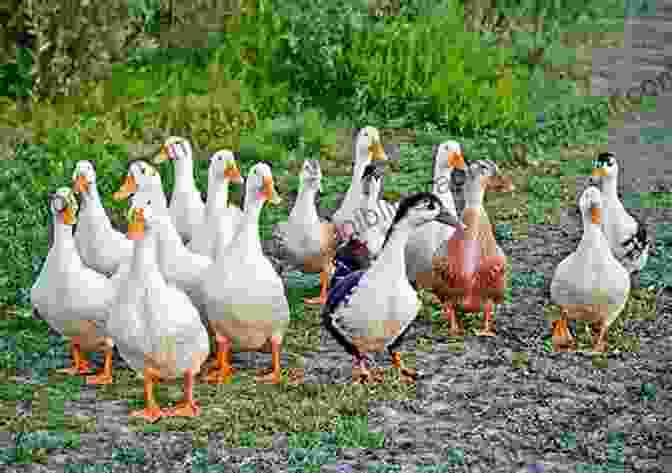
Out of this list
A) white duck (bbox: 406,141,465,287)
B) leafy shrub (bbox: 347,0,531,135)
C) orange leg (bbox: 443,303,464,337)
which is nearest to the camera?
orange leg (bbox: 443,303,464,337)

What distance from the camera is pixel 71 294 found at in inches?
231

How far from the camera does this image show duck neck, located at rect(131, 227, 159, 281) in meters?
5.53

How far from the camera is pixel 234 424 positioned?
218 inches

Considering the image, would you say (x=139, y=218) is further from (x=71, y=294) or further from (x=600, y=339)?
(x=600, y=339)

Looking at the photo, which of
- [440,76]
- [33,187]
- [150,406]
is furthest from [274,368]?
[440,76]

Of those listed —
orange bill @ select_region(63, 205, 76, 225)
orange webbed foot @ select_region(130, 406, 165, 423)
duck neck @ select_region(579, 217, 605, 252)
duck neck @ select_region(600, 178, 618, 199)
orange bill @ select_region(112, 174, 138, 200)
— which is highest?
orange bill @ select_region(112, 174, 138, 200)

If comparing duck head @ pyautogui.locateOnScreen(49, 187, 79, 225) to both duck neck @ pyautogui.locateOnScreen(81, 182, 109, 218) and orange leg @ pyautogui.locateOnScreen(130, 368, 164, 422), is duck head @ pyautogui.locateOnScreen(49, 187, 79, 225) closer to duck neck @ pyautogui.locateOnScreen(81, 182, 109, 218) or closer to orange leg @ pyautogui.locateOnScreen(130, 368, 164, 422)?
duck neck @ pyautogui.locateOnScreen(81, 182, 109, 218)

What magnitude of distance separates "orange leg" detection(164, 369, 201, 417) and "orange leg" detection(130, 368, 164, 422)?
47 mm

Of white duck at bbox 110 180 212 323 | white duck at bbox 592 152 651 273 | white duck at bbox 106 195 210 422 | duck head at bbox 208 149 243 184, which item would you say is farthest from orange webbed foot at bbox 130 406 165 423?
white duck at bbox 592 152 651 273

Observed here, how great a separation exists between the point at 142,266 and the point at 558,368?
2169 mm

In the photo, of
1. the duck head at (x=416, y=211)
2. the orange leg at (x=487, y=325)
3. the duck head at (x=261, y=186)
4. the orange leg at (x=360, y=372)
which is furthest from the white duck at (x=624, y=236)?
the duck head at (x=261, y=186)

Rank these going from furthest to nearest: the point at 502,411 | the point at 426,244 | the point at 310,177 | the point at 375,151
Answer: the point at 375,151 < the point at 310,177 < the point at 426,244 < the point at 502,411

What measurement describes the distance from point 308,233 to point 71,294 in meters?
1.71

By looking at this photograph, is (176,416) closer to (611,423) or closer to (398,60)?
(611,423)
